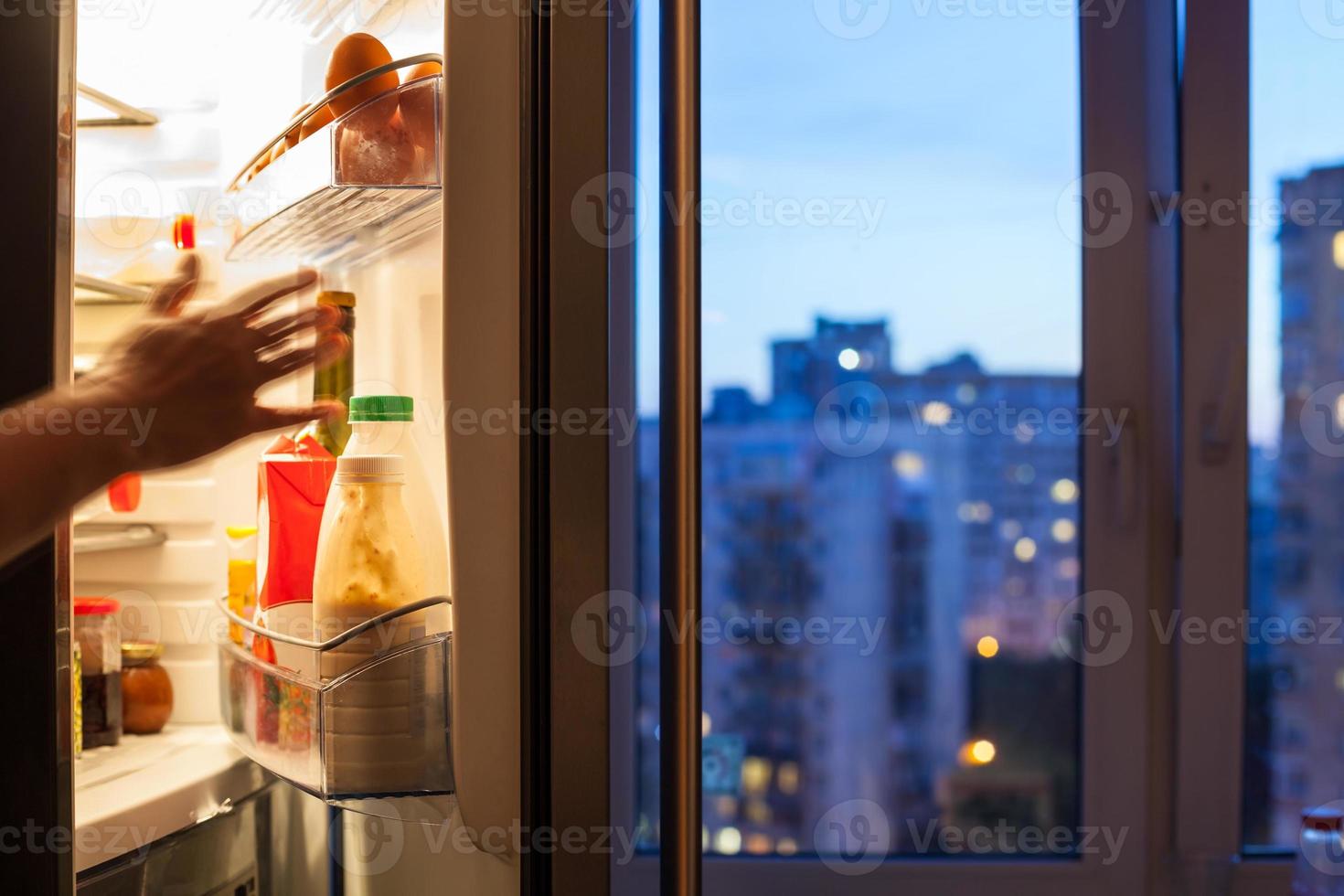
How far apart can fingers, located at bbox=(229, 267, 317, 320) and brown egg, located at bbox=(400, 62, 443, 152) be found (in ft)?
0.41

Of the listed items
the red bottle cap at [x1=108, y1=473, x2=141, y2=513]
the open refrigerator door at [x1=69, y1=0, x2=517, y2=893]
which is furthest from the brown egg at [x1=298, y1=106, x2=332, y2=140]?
the red bottle cap at [x1=108, y1=473, x2=141, y2=513]

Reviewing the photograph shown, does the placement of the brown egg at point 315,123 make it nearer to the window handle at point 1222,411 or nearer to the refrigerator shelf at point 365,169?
the refrigerator shelf at point 365,169

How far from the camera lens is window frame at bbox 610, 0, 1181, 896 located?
1.02 m

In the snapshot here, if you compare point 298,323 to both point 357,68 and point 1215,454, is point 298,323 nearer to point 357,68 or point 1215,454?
point 357,68

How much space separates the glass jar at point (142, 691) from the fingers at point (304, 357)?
0.52 m

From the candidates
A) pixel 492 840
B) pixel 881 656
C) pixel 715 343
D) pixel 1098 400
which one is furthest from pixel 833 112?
pixel 492 840

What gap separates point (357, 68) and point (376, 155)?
106 millimetres

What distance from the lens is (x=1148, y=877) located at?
3.35 feet

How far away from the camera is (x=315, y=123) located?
699 mm

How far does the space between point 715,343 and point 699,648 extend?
0.71 meters

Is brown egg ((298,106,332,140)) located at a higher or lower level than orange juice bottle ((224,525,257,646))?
higher

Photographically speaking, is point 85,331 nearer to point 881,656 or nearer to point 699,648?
point 699,648

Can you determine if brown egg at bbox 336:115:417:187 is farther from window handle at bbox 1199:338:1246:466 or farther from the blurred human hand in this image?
window handle at bbox 1199:338:1246:466

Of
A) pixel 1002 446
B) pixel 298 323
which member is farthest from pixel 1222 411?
pixel 298 323
